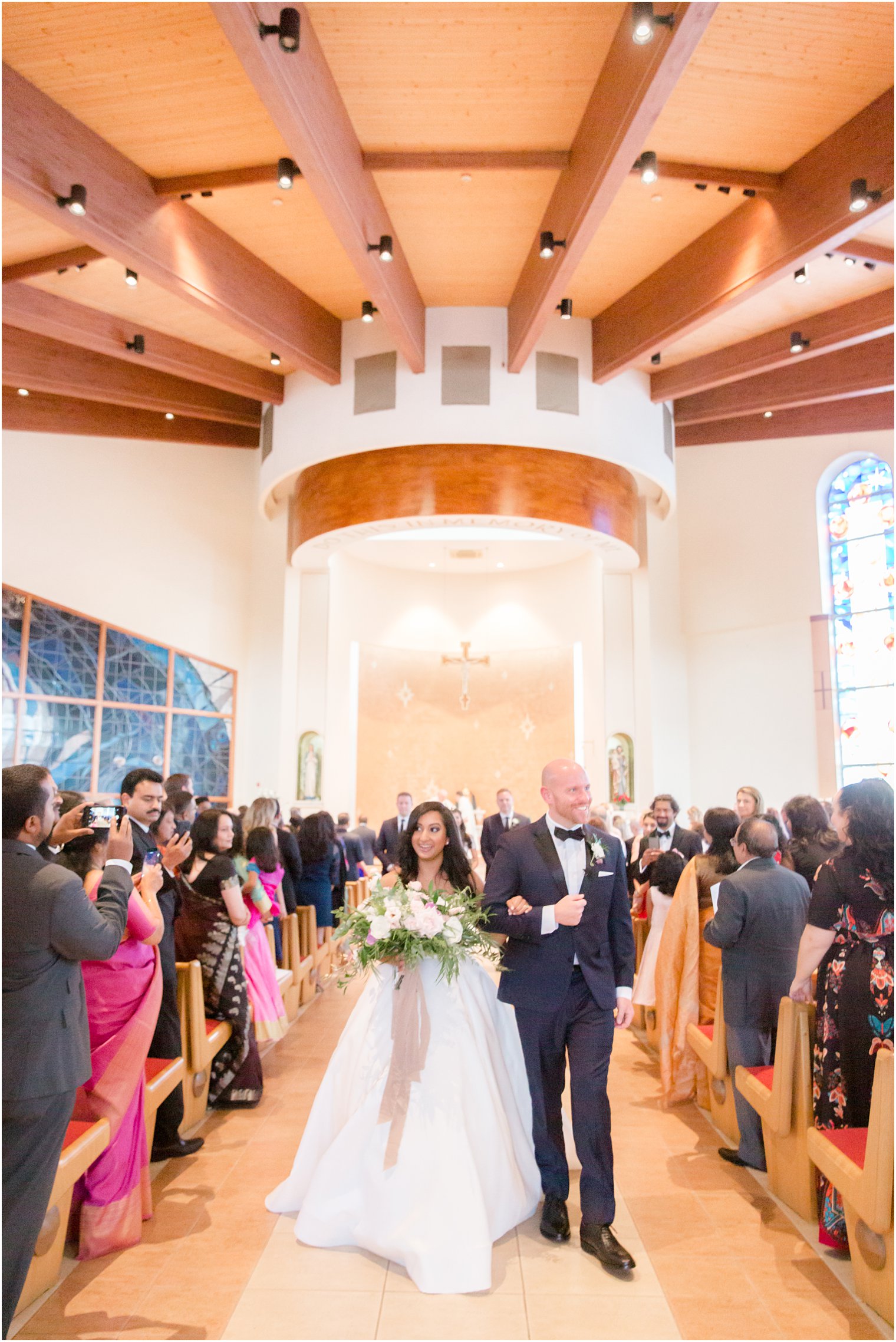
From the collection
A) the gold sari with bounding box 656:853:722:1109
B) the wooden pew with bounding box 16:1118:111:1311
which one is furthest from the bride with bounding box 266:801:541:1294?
the gold sari with bounding box 656:853:722:1109

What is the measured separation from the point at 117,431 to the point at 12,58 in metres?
6.58

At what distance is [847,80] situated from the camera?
6.92 metres

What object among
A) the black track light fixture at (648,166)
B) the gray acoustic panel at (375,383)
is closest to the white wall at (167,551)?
the gray acoustic panel at (375,383)

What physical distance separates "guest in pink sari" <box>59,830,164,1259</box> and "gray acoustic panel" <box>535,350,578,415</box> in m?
8.99

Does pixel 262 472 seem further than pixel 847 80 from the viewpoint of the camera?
Yes

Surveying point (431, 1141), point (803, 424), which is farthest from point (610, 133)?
point (803, 424)

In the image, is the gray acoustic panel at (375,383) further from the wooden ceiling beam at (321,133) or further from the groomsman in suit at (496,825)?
the groomsman in suit at (496,825)

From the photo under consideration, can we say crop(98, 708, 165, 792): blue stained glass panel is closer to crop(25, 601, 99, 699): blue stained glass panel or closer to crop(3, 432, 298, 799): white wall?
crop(25, 601, 99, 699): blue stained glass panel

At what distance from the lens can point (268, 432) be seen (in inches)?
512

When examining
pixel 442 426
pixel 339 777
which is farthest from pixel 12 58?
pixel 339 777

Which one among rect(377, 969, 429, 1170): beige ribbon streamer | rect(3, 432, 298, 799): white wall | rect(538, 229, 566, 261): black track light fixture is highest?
rect(538, 229, 566, 261): black track light fixture

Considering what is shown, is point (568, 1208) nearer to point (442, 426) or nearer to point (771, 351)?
point (442, 426)

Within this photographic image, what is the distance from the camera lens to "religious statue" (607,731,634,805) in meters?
14.9

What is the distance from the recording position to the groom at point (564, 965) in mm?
3547
